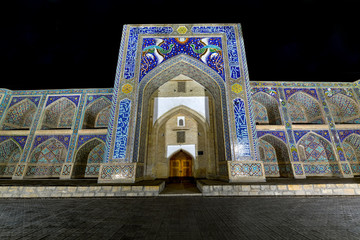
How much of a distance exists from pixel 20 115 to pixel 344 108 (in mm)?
17311

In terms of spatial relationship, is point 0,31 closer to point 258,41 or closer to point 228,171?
point 228,171

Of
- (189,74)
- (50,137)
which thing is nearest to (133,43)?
(189,74)

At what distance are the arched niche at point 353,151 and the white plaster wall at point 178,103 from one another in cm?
700

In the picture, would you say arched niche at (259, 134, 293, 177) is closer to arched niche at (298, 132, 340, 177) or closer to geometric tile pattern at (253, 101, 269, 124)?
arched niche at (298, 132, 340, 177)

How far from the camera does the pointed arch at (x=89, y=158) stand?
738cm

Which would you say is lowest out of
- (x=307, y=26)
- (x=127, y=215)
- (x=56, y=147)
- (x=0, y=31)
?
(x=127, y=215)

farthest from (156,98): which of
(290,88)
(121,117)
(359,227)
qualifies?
(359,227)

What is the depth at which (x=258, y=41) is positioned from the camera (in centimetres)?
547

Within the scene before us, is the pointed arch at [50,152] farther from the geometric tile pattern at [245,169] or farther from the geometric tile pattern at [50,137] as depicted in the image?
the geometric tile pattern at [245,169]

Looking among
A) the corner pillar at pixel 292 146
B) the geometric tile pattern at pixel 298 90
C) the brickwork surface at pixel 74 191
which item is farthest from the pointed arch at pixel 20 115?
the geometric tile pattern at pixel 298 90

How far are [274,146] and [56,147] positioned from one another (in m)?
11.6

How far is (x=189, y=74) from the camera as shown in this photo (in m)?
5.38

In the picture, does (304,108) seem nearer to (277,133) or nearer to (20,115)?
(277,133)

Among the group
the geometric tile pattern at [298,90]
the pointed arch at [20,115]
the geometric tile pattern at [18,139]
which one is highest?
Result: the geometric tile pattern at [298,90]
